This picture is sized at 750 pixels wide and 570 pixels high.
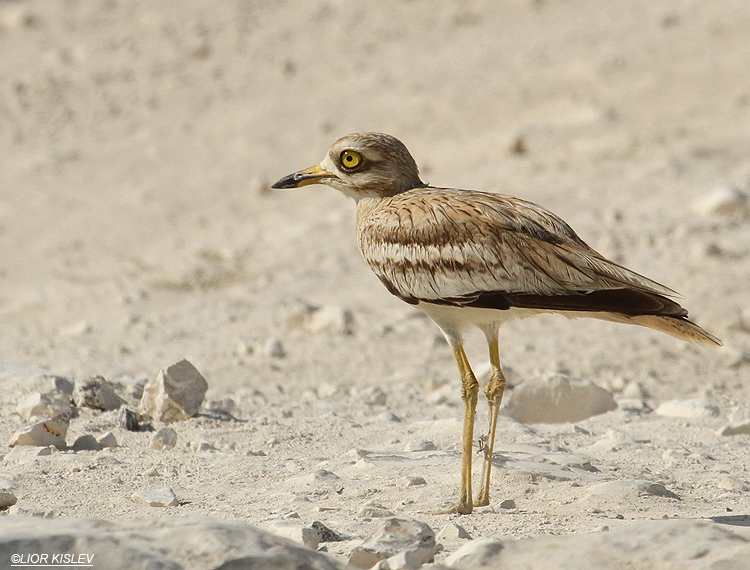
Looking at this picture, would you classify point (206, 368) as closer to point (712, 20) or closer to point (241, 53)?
point (241, 53)

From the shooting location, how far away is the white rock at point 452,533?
3293 millimetres

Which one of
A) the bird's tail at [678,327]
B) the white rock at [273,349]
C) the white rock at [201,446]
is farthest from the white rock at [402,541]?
the white rock at [273,349]

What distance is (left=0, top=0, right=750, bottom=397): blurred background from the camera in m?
6.84

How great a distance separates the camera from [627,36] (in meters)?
12.9

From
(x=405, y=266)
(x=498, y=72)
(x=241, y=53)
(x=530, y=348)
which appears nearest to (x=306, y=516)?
(x=405, y=266)

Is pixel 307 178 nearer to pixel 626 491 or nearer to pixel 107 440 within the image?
pixel 107 440

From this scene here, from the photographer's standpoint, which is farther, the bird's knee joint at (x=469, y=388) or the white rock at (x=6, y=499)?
the bird's knee joint at (x=469, y=388)

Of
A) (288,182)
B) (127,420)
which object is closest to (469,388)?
(288,182)

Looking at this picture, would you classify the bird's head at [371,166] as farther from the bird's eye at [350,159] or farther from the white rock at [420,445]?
the white rock at [420,445]

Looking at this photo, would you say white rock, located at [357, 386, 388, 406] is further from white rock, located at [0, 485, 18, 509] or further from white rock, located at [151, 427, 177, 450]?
white rock, located at [0, 485, 18, 509]

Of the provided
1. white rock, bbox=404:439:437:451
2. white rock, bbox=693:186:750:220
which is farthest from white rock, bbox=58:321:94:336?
white rock, bbox=693:186:750:220

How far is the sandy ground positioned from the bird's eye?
4.14 ft

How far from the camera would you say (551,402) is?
17.1 feet

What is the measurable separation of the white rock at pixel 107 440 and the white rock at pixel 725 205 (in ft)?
19.2
